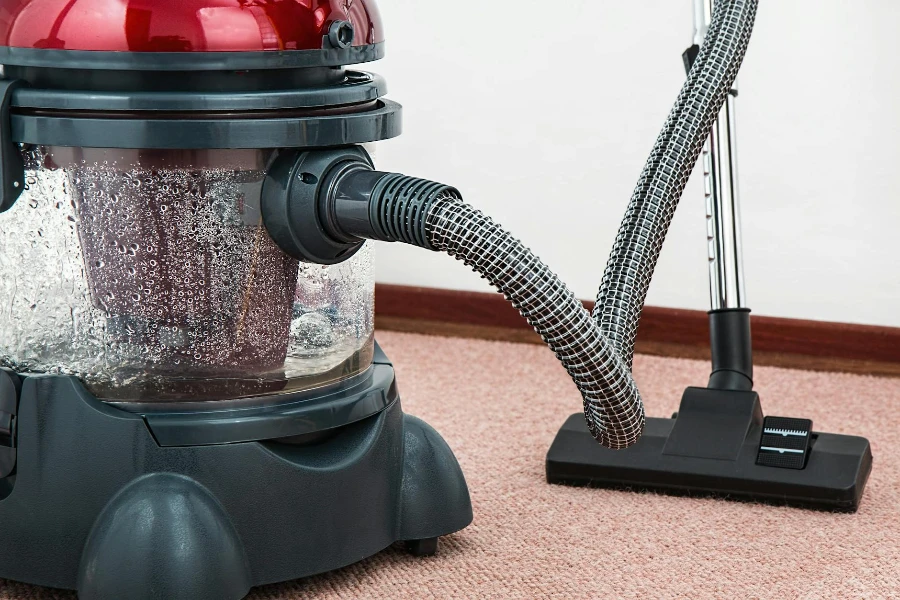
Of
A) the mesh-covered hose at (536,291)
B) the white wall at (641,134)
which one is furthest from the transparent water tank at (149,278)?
the white wall at (641,134)

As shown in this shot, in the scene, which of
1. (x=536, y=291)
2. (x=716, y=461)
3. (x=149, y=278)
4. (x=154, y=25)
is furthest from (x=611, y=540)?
(x=154, y=25)

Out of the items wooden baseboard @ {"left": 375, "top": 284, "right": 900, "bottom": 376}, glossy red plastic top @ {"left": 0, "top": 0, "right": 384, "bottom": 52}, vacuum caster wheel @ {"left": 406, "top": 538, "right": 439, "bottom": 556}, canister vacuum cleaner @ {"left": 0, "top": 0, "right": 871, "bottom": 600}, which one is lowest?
vacuum caster wheel @ {"left": 406, "top": 538, "right": 439, "bottom": 556}

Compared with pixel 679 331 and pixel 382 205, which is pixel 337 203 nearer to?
pixel 382 205

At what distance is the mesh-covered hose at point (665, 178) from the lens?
935 mm

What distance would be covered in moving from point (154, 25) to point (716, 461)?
25.0 inches

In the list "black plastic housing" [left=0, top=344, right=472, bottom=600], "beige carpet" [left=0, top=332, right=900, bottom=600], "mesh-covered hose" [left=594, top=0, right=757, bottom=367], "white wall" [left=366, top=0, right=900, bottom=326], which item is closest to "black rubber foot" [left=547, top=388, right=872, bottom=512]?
"beige carpet" [left=0, top=332, right=900, bottom=600]

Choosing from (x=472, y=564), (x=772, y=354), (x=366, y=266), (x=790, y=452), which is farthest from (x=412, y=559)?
(x=772, y=354)

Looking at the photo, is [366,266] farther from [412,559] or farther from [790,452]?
[790,452]

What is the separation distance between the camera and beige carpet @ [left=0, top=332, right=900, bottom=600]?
88cm

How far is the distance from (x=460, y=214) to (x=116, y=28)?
25 cm

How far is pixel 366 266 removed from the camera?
94 cm

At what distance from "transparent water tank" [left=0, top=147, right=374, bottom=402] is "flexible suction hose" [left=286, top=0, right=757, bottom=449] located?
7 centimetres

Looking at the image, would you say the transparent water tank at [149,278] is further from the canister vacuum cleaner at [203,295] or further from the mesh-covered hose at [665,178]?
the mesh-covered hose at [665,178]

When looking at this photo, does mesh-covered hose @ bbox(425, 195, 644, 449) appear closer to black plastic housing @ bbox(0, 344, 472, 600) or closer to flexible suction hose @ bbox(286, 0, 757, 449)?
flexible suction hose @ bbox(286, 0, 757, 449)
